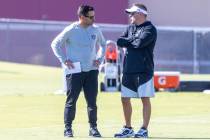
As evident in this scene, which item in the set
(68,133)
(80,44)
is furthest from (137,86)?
(68,133)

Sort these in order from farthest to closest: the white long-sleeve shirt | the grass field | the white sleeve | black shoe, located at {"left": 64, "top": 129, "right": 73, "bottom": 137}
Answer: the grass field → the white sleeve → the white long-sleeve shirt → black shoe, located at {"left": 64, "top": 129, "right": 73, "bottom": 137}

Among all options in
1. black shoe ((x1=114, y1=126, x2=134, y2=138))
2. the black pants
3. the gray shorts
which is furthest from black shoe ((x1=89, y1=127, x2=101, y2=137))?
the gray shorts

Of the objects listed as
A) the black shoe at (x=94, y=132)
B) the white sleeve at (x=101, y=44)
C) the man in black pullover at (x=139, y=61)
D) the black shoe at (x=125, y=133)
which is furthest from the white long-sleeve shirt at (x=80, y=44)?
the black shoe at (x=125, y=133)

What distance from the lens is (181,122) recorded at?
52.0 feet

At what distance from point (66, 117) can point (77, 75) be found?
0.64 m

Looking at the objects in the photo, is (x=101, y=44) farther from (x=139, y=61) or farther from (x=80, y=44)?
(x=139, y=61)

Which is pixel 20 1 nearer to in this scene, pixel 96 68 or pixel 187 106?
pixel 187 106

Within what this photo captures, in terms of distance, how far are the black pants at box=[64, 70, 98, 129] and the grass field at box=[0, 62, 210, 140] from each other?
30 cm

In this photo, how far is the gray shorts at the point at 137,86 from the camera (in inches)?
519

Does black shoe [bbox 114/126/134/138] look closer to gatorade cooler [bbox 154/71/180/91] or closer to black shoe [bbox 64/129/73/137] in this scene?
black shoe [bbox 64/129/73/137]

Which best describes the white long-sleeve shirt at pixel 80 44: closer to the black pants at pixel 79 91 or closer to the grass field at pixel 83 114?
the black pants at pixel 79 91

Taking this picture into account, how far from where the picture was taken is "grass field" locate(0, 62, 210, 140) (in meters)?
13.8

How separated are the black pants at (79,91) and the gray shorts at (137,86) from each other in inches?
18.2

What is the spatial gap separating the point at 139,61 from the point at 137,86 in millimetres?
368
